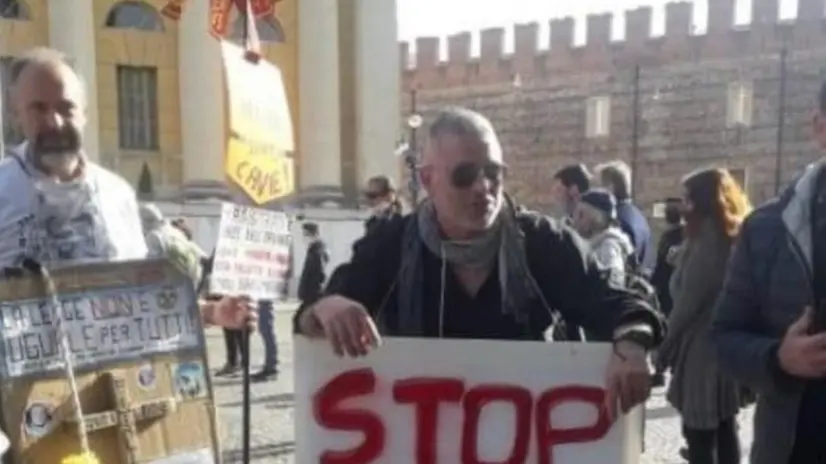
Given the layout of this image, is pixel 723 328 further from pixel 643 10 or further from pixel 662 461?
pixel 643 10

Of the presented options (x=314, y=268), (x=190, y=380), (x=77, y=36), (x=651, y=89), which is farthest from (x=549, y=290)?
(x=651, y=89)

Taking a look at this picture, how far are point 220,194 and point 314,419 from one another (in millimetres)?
26113

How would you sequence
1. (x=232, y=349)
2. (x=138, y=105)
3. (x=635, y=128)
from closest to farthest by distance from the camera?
(x=232, y=349)
(x=138, y=105)
(x=635, y=128)

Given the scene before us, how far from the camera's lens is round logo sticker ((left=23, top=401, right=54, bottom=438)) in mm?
2979

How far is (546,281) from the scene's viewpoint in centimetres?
295

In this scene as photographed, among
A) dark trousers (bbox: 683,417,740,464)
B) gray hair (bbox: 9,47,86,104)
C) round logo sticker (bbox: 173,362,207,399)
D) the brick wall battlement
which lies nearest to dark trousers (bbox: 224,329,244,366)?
dark trousers (bbox: 683,417,740,464)

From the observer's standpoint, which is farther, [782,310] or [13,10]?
[13,10]

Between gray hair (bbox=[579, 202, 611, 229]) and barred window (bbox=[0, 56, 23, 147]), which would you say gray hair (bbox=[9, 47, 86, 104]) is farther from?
gray hair (bbox=[579, 202, 611, 229])

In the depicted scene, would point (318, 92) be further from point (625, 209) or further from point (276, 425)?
point (625, 209)

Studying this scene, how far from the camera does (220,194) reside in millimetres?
28719

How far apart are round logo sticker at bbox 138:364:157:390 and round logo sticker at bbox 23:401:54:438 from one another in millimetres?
280

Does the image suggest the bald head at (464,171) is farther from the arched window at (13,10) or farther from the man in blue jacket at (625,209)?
the arched window at (13,10)

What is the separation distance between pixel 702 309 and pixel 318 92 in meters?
25.3

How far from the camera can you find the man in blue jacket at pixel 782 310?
111 inches
